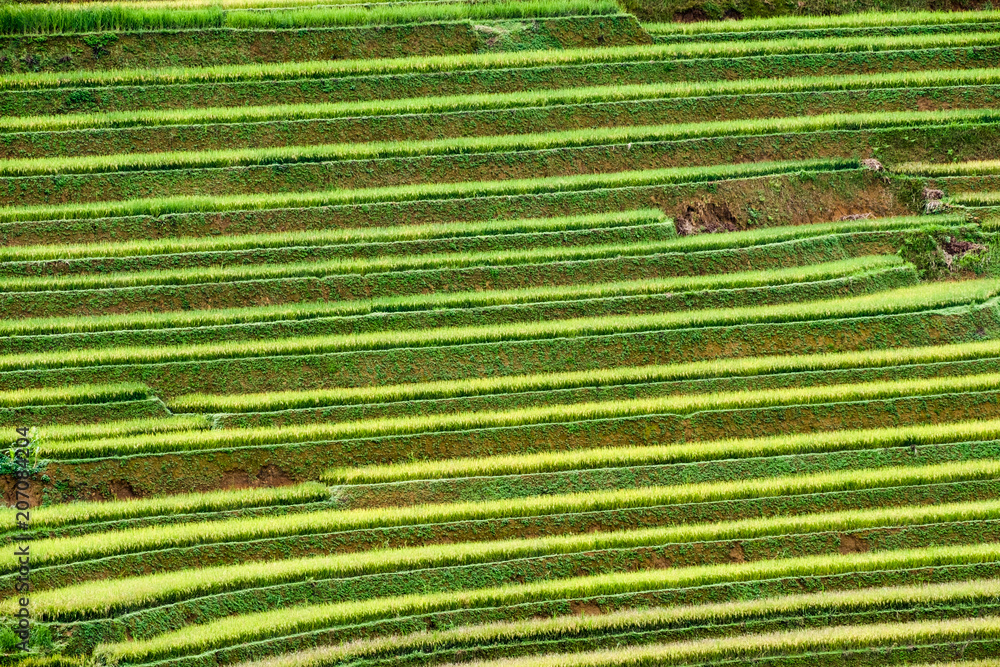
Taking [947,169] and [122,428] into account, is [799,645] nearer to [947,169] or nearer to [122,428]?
[947,169]

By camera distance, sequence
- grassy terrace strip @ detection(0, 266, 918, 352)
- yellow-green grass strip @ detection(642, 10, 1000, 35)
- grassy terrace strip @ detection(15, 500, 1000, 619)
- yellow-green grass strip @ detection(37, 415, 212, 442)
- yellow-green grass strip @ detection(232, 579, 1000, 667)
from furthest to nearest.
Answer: yellow-green grass strip @ detection(642, 10, 1000, 35)
grassy terrace strip @ detection(0, 266, 918, 352)
yellow-green grass strip @ detection(37, 415, 212, 442)
grassy terrace strip @ detection(15, 500, 1000, 619)
yellow-green grass strip @ detection(232, 579, 1000, 667)

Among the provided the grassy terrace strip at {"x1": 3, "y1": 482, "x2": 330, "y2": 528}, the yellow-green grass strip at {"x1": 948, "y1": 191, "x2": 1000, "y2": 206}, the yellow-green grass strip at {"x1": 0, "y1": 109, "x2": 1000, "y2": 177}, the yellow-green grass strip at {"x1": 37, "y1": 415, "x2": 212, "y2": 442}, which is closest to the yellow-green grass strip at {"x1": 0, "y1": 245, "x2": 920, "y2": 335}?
the yellow-green grass strip at {"x1": 37, "y1": 415, "x2": 212, "y2": 442}

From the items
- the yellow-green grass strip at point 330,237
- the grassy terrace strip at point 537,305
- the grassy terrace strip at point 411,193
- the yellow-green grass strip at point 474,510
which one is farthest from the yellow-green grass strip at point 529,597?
the grassy terrace strip at point 411,193

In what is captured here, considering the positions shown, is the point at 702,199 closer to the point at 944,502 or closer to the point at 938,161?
the point at 938,161

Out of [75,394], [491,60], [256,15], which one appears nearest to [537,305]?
[491,60]

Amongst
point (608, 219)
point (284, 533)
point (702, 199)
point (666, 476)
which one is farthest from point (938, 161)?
point (284, 533)

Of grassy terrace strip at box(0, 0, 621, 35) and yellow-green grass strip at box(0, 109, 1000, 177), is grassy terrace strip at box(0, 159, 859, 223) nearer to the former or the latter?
yellow-green grass strip at box(0, 109, 1000, 177)
